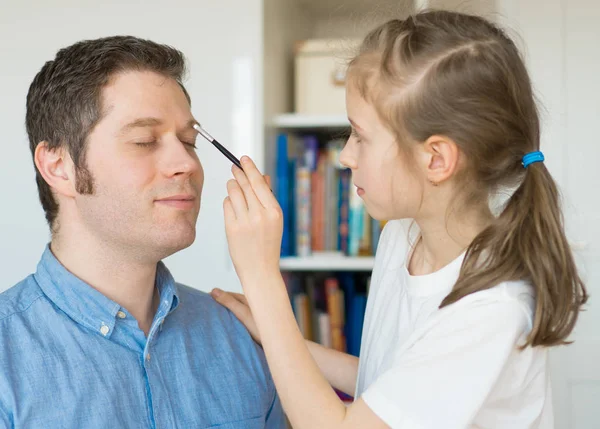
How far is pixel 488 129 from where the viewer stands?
1.14 meters

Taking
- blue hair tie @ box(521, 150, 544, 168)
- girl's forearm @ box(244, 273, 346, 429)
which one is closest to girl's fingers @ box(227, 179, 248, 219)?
girl's forearm @ box(244, 273, 346, 429)

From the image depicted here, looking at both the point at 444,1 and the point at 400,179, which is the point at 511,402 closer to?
the point at 400,179

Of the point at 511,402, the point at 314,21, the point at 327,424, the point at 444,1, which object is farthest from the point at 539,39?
the point at 327,424

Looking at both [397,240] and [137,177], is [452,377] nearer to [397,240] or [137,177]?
[397,240]

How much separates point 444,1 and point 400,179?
1.18 meters

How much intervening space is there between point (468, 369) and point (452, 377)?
0.02 metres

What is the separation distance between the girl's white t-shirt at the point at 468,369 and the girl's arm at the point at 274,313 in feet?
0.19

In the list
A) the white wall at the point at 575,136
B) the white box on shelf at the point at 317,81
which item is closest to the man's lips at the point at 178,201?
the white box on shelf at the point at 317,81

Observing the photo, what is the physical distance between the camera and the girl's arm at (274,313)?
109 cm

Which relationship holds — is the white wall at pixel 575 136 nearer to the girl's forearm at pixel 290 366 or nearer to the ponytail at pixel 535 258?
the ponytail at pixel 535 258

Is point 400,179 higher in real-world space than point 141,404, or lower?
higher

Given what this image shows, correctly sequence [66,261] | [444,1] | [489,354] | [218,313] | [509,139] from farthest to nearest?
1. [444,1]
2. [218,313]
3. [66,261]
4. [509,139]
5. [489,354]

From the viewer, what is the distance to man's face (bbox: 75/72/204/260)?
51.4 inches

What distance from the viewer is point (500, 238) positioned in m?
1.13
